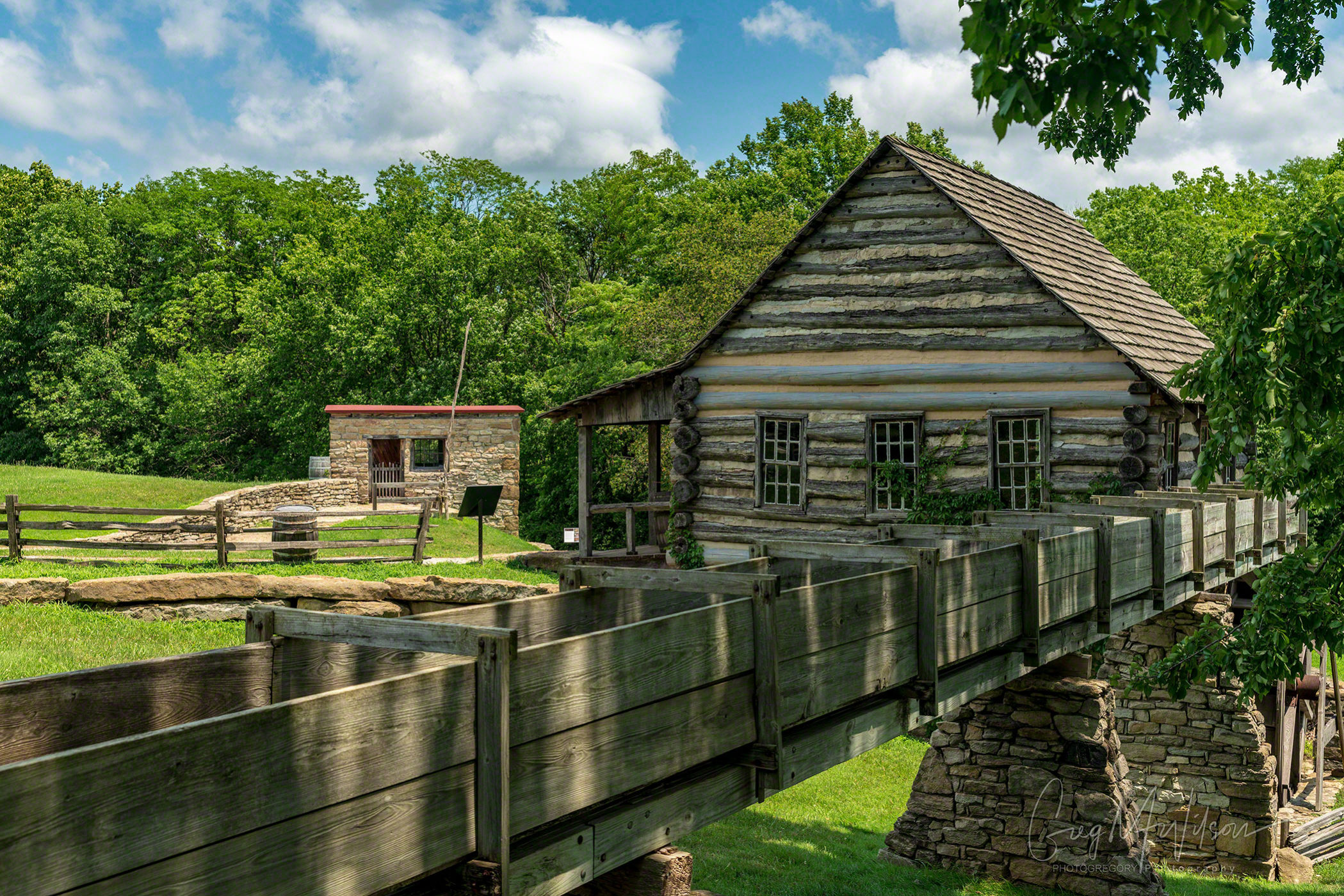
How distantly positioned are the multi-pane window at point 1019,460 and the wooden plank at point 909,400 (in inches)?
10.8

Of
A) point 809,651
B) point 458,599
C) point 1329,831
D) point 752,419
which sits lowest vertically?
point 1329,831

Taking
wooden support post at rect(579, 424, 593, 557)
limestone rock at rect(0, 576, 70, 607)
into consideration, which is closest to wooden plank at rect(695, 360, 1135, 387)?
wooden support post at rect(579, 424, 593, 557)

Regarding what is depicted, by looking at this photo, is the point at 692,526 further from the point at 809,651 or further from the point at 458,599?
the point at 809,651

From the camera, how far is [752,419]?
54.7 ft

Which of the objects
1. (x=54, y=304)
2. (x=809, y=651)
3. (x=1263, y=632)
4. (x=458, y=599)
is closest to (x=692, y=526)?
(x=458, y=599)

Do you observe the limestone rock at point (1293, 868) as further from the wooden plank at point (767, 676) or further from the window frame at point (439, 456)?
the window frame at point (439, 456)

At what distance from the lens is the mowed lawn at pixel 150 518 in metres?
17.4

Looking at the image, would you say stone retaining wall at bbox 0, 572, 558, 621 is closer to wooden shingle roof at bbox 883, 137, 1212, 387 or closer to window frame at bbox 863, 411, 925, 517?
window frame at bbox 863, 411, 925, 517

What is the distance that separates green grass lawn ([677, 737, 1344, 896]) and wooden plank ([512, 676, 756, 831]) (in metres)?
5.28

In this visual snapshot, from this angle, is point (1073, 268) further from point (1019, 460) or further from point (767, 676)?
point (767, 676)

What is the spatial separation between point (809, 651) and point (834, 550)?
1.77 m

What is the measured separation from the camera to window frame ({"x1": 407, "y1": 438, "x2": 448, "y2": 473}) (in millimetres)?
29422

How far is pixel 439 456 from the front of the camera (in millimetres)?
30047

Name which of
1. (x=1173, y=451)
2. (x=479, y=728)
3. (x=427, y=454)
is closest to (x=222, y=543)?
(x=1173, y=451)
